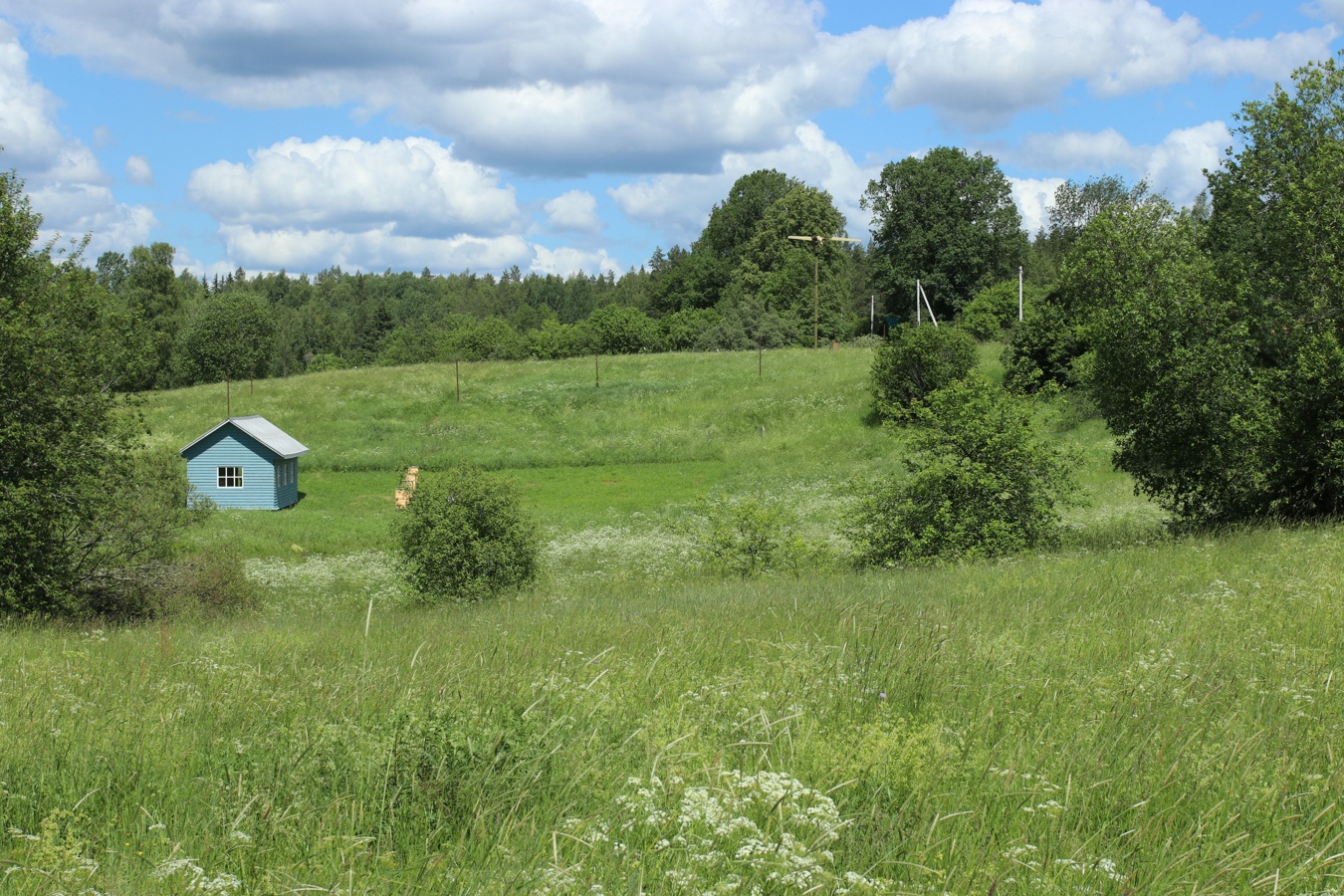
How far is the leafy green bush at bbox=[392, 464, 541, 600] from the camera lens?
2216cm

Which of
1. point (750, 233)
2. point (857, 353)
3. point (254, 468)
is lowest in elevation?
point (254, 468)

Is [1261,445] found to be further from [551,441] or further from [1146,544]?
[551,441]

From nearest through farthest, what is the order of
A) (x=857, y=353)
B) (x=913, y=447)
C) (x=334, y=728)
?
(x=334, y=728) < (x=913, y=447) < (x=857, y=353)

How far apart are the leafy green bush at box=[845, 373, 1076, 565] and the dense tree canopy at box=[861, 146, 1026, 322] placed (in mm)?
67213

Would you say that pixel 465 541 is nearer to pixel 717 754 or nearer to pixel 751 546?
pixel 751 546

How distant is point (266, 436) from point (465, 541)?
96.7 feet

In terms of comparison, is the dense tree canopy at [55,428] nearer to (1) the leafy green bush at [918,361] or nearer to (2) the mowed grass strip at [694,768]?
(2) the mowed grass strip at [694,768]

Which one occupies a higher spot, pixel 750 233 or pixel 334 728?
pixel 750 233

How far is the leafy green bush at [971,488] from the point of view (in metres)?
20.0

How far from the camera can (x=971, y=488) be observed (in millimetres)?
20438

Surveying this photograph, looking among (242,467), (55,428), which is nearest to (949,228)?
(242,467)

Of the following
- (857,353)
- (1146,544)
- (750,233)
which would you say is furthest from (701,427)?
(750,233)

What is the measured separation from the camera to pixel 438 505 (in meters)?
22.4

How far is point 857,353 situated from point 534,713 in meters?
67.9
